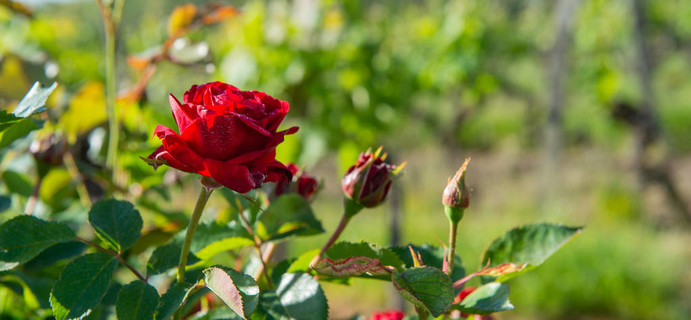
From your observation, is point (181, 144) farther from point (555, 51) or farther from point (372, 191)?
point (555, 51)

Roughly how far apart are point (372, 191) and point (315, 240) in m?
3.32

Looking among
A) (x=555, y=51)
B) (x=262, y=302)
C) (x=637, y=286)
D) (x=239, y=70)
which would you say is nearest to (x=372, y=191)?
(x=262, y=302)

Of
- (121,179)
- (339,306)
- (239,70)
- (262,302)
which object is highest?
(262,302)

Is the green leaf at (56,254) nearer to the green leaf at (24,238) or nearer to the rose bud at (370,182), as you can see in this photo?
the green leaf at (24,238)

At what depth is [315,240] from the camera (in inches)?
142

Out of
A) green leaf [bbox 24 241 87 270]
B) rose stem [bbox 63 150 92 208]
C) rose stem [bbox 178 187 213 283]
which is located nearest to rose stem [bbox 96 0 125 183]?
rose stem [bbox 63 150 92 208]

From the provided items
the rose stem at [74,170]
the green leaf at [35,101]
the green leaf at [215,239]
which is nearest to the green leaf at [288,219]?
the green leaf at [215,239]

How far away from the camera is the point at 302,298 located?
294 millimetres

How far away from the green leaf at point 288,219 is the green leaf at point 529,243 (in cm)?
11

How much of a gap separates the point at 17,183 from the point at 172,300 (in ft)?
0.96

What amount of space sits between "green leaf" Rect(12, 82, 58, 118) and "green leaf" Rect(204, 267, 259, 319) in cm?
12

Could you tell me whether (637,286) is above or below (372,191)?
below

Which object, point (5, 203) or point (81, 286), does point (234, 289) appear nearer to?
point (81, 286)

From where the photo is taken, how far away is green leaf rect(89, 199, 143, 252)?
12.6 inches
